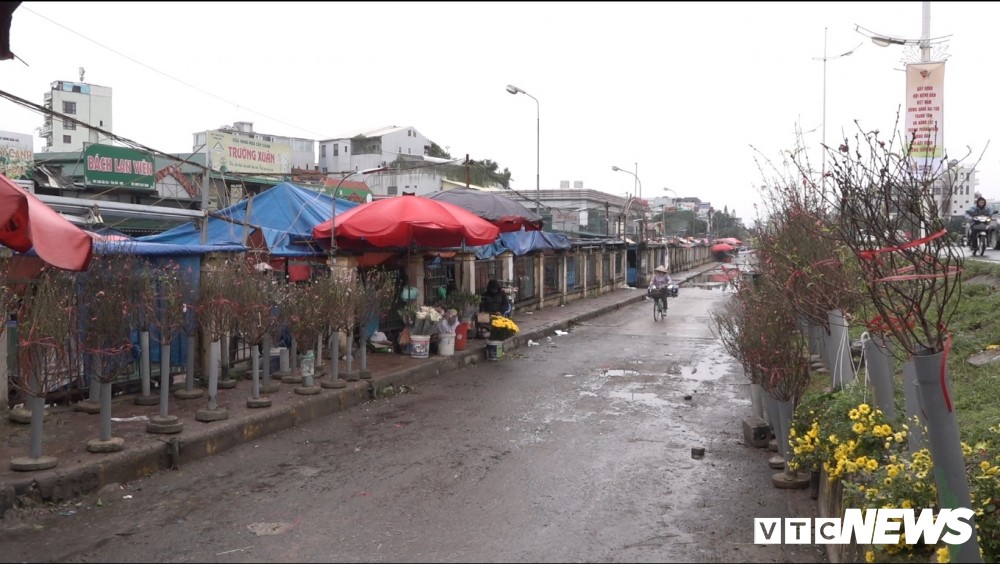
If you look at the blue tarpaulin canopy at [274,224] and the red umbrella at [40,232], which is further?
the blue tarpaulin canopy at [274,224]

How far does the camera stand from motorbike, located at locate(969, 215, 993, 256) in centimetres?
2048

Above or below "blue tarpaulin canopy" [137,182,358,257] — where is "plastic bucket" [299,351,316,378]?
below

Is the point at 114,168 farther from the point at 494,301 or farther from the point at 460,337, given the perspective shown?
the point at 460,337

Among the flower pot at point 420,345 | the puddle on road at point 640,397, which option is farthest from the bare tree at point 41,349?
the flower pot at point 420,345

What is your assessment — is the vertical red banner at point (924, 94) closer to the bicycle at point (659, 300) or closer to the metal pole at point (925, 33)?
the metal pole at point (925, 33)

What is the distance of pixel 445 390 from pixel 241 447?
413 cm

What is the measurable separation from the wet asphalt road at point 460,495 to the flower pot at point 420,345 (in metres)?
2.79

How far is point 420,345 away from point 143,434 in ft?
21.6

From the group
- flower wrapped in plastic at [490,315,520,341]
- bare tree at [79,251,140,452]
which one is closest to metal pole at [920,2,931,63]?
flower wrapped in plastic at [490,315,520,341]

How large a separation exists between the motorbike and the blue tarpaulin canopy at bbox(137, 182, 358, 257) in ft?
57.0

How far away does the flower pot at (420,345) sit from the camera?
13.7m

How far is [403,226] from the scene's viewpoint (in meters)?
12.6

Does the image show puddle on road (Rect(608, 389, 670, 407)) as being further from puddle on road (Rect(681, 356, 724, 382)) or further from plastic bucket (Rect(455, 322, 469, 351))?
plastic bucket (Rect(455, 322, 469, 351))

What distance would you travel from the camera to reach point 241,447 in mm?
8023
